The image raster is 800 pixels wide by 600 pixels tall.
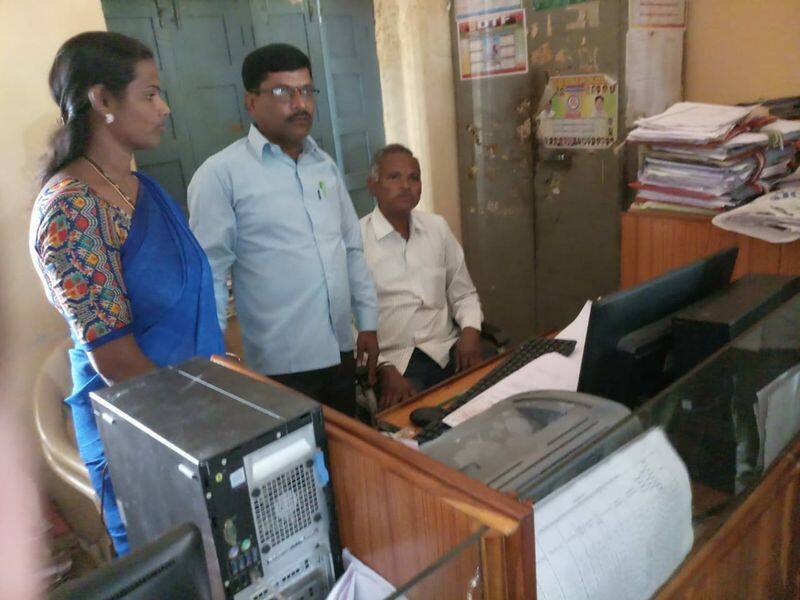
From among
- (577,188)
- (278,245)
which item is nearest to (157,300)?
(278,245)

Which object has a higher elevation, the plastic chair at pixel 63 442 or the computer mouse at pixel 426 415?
the computer mouse at pixel 426 415

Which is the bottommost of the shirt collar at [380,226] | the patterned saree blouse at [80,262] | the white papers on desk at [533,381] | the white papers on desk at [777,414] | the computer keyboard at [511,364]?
the computer keyboard at [511,364]

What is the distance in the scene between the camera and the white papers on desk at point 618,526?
722 mm

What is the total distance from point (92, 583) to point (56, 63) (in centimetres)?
102

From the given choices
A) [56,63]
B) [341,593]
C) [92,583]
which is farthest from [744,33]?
[92,583]

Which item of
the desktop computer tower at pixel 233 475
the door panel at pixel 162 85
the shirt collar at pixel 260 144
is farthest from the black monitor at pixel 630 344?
the door panel at pixel 162 85

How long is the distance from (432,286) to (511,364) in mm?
765

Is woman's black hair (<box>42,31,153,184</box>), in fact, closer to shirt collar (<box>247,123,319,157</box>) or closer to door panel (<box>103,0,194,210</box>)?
shirt collar (<box>247,123,319,157</box>)

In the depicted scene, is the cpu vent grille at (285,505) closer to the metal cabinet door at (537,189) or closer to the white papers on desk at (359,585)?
the white papers on desk at (359,585)

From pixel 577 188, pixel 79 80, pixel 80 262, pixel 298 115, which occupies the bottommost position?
pixel 577 188

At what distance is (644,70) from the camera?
2.43 m

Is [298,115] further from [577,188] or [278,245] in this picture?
[577,188]

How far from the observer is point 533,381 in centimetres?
144

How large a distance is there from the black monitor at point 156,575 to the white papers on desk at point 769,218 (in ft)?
5.31
